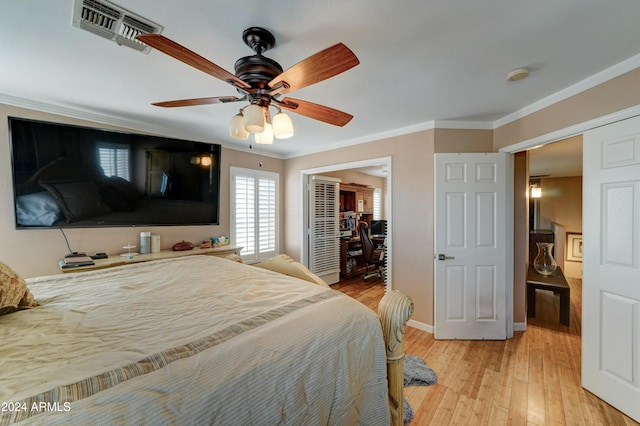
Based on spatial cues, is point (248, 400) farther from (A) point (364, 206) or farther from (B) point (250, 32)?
(A) point (364, 206)

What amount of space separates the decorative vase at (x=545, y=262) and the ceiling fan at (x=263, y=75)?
4.11 m

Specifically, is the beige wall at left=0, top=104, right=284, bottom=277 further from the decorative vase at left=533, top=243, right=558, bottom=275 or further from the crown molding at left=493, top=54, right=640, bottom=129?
the decorative vase at left=533, top=243, right=558, bottom=275

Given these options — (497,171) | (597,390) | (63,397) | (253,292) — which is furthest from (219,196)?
(597,390)

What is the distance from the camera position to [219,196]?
3648 mm

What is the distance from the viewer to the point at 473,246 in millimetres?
2748

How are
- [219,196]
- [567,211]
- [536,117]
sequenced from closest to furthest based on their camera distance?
1. [536,117]
2. [219,196]
3. [567,211]

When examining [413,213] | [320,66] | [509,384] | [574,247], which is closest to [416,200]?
[413,213]

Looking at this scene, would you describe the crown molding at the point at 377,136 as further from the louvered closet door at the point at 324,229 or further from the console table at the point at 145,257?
the console table at the point at 145,257

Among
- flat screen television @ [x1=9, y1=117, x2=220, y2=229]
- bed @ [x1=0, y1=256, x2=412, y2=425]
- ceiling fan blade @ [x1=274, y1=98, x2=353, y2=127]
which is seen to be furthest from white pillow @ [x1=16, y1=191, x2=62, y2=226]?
ceiling fan blade @ [x1=274, y1=98, x2=353, y2=127]

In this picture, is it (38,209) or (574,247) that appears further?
(574,247)

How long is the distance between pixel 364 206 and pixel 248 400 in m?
5.66

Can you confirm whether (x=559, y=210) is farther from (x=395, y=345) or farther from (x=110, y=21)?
(x=110, y=21)

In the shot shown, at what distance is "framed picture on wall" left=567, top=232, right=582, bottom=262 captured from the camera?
5.60 m

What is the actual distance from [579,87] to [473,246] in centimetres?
162
